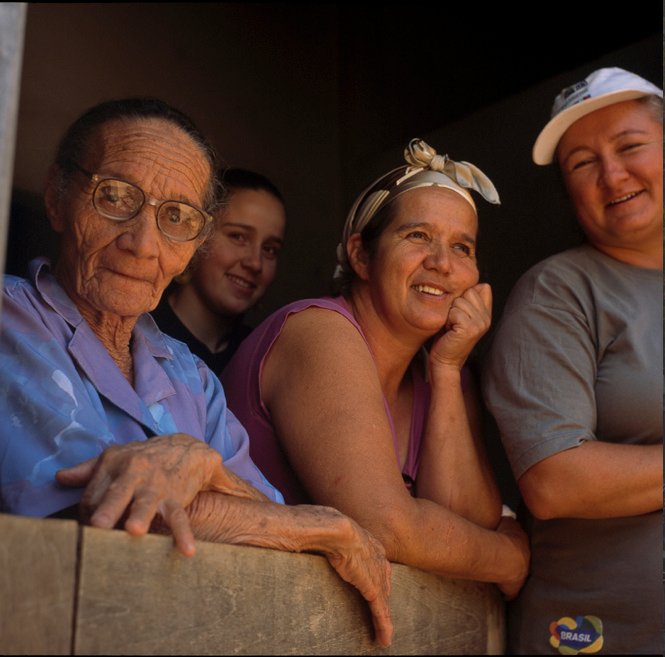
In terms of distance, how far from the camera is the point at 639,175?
2.97 metres

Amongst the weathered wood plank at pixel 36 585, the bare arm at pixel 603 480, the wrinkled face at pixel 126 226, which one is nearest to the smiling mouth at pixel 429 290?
the bare arm at pixel 603 480

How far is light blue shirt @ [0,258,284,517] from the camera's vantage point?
1939 mm

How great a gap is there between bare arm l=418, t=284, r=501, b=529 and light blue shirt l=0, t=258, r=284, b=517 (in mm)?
613

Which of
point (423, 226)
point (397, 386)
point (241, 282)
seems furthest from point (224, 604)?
point (241, 282)

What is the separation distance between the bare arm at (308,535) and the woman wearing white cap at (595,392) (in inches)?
23.7

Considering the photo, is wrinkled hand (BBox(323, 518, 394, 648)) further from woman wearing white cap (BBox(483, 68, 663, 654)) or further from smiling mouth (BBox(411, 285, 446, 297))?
smiling mouth (BBox(411, 285, 446, 297))

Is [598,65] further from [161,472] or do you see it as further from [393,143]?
[161,472]

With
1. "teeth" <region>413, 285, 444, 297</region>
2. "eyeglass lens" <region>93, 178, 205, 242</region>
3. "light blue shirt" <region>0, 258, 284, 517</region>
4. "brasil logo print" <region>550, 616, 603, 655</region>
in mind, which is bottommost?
"brasil logo print" <region>550, 616, 603, 655</region>

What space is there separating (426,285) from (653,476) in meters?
0.81

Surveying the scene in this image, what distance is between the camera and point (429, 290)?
3.03m

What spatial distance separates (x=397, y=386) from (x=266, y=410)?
19.9 inches

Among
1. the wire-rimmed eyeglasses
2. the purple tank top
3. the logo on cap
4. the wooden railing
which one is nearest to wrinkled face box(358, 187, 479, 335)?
the purple tank top

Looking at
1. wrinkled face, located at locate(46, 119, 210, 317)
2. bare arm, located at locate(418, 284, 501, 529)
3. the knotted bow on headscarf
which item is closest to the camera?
wrinkled face, located at locate(46, 119, 210, 317)

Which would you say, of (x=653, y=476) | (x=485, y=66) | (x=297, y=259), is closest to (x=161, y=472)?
(x=653, y=476)
